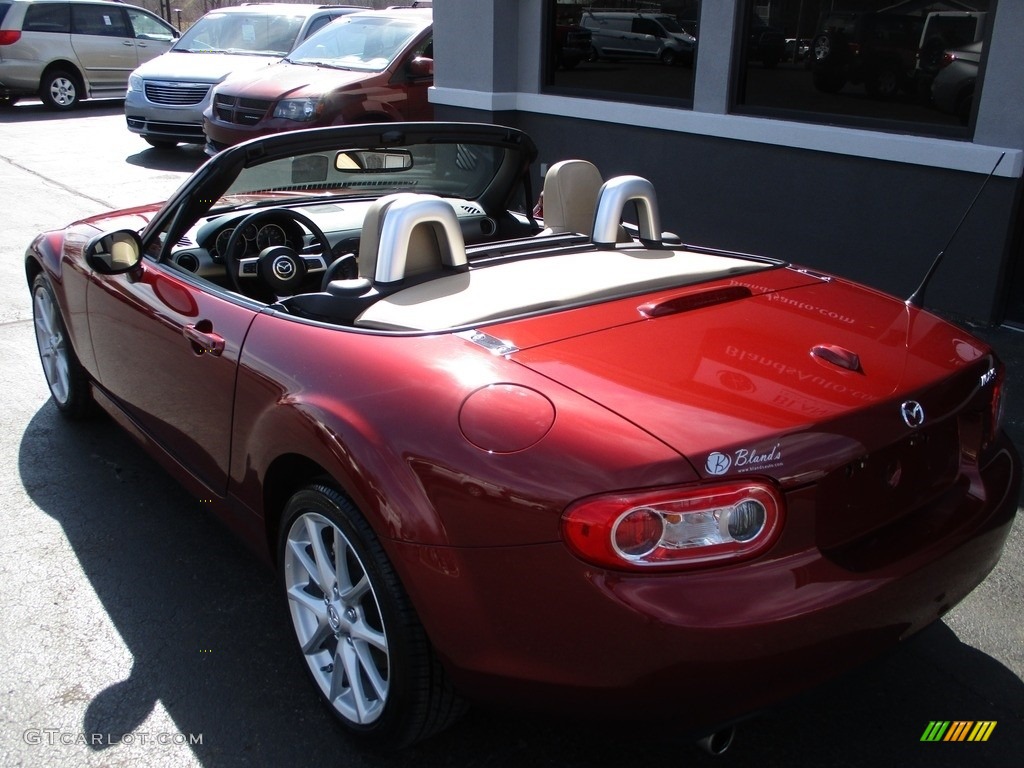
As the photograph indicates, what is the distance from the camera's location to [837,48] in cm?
689

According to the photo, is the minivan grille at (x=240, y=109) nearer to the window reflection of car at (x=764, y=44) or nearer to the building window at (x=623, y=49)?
the building window at (x=623, y=49)

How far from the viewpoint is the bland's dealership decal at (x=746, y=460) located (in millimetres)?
1993

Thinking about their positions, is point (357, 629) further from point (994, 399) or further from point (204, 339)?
point (994, 399)

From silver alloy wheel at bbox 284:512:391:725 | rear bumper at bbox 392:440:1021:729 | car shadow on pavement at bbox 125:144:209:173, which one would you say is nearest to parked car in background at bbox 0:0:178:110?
car shadow on pavement at bbox 125:144:209:173

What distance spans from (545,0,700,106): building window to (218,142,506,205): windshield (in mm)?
4107

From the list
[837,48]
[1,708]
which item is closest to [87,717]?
[1,708]

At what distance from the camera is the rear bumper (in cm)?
196

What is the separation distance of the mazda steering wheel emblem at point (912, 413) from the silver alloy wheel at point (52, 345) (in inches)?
142

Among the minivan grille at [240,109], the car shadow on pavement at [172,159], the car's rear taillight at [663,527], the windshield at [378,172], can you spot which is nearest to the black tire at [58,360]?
the windshield at [378,172]

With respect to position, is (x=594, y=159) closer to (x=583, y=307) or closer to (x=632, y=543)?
(x=583, y=307)

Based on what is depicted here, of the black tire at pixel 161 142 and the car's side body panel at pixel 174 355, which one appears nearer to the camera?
the car's side body panel at pixel 174 355

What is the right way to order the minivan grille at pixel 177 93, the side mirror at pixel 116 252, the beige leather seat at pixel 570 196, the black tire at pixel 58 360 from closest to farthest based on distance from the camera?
the side mirror at pixel 116 252
the beige leather seat at pixel 570 196
the black tire at pixel 58 360
the minivan grille at pixel 177 93

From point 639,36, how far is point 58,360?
557cm

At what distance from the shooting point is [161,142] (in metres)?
13.3
